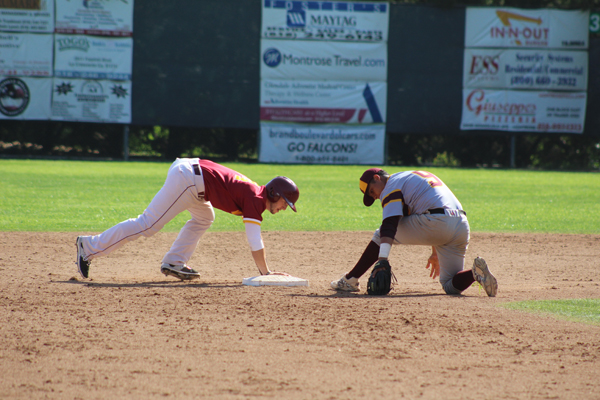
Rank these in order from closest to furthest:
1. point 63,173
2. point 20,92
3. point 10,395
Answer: point 10,395 < point 63,173 < point 20,92

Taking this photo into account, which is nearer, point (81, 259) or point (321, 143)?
point (81, 259)

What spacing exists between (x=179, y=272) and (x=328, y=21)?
19131 mm

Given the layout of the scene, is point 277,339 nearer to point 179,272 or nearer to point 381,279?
point 381,279

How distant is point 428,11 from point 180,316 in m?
21.6

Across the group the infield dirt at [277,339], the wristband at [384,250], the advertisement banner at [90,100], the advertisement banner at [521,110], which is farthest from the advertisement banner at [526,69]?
the wristband at [384,250]

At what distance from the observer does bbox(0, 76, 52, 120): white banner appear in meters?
22.2

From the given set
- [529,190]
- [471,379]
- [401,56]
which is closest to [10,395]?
[471,379]

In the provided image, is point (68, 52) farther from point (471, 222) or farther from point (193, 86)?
point (471, 222)

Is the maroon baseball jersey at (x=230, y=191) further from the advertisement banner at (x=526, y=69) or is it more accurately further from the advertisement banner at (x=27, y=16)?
the advertisement banner at (x=526, y=69)

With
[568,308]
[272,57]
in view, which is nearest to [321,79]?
[272,57]

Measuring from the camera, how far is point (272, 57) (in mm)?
23344

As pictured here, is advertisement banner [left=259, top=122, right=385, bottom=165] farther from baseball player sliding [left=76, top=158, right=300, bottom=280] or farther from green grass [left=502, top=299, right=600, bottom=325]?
green grass [left=502, top=299, right=600, bottom=325]

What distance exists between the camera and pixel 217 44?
23.0 meters

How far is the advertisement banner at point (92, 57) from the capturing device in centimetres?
2238
